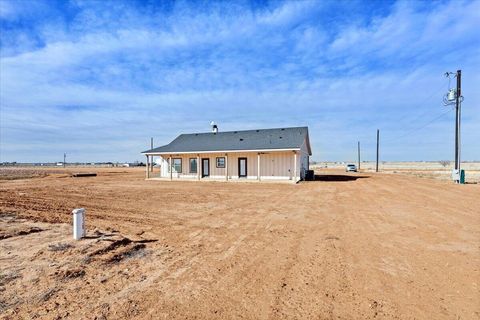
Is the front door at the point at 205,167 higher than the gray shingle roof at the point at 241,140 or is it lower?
lower

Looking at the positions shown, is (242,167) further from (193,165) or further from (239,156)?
(193,165)

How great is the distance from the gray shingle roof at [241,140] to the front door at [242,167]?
1.29 meters

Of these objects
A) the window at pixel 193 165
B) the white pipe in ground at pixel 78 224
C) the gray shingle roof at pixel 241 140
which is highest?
the gray shingle roof at pixel 241 140

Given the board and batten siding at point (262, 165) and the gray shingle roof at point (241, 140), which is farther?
the gray shingle roof at point (241, 140)

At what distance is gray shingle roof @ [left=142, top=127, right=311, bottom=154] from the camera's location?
23.9 metres

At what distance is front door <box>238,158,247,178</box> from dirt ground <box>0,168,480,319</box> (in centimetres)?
1639

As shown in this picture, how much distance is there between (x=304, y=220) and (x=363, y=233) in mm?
1909

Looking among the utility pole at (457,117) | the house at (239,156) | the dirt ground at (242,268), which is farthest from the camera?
the house at (239,156)

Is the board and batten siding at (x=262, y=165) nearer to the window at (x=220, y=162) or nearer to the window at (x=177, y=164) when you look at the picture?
the window at (x=220, y=162)

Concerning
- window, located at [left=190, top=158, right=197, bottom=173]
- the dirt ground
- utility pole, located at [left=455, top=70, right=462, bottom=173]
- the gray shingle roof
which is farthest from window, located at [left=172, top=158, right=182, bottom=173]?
utility pole, located at [left=455, top=70, right=462, bottom=173]

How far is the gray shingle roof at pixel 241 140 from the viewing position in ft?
78.5

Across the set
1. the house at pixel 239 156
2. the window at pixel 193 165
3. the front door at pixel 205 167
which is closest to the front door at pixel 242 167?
the house at pixel 239 156

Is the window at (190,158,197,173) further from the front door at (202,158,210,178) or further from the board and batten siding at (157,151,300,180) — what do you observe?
the front door at (202,158,210,178)

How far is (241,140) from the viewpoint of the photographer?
2670cm
